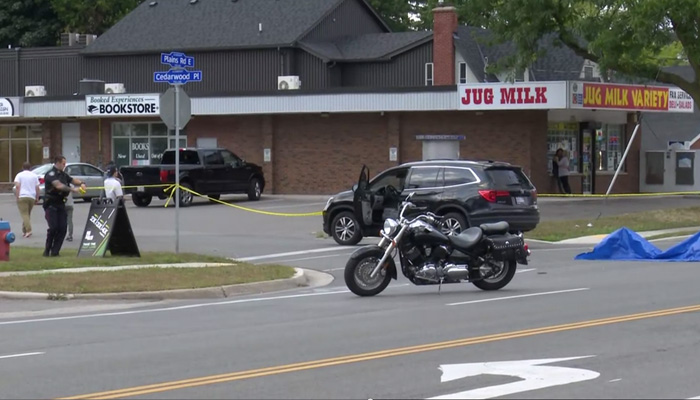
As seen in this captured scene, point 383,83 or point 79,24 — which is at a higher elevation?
point 79,24

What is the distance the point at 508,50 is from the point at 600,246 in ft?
80.6

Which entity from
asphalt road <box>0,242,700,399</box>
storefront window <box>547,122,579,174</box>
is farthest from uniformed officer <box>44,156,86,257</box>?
storefront window <box>547,122,579,174</box>

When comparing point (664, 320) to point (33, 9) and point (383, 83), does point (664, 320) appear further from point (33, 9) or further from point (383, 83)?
point (33, 9)

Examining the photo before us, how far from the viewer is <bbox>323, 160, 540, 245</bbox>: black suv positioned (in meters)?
24.7

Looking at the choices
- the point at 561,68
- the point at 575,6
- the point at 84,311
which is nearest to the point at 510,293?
the point at 84,311

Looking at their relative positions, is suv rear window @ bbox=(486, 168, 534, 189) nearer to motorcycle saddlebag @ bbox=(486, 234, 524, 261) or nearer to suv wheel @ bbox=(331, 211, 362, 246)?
suv wheel @ bbox=(331, 211, 362, 246)

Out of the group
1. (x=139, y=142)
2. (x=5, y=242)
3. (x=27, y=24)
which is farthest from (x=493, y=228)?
(x=27, y=24)

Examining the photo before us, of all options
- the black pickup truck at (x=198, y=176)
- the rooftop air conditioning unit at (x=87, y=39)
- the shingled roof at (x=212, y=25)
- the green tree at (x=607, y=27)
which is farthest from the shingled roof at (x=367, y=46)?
the rooftop air conditioning unit at (x=87, y=39)

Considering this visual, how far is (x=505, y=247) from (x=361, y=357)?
6.29 m

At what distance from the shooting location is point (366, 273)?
16.8 meters

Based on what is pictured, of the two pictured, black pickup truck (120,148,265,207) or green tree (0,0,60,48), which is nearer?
black pickup truck (120,148,265,207)

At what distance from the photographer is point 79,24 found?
70.0 m

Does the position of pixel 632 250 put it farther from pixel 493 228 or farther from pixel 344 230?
pixel 493 228

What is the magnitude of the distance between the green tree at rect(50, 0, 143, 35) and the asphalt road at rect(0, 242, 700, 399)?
55414mm
